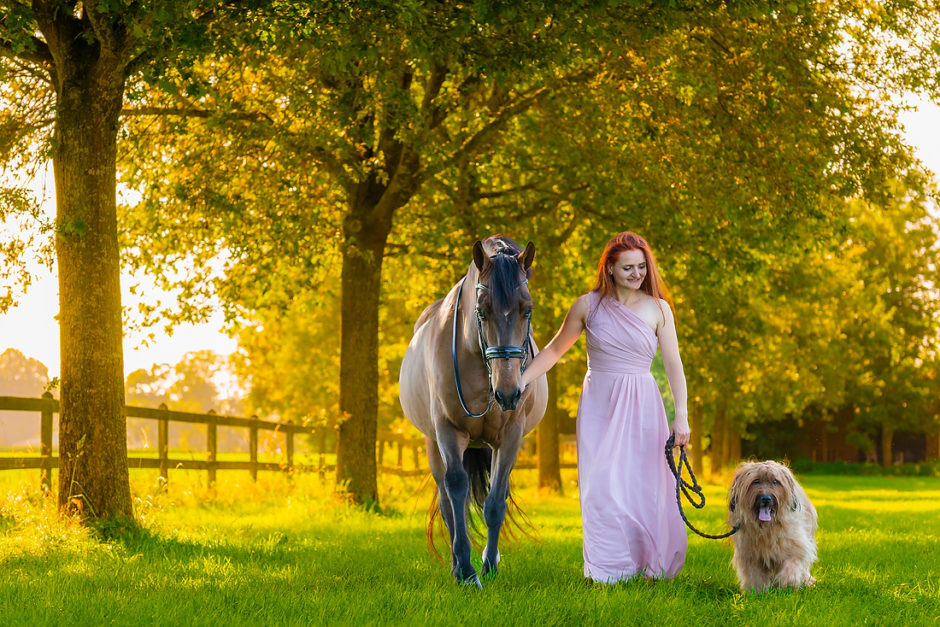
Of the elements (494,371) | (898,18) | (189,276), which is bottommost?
(494,371)

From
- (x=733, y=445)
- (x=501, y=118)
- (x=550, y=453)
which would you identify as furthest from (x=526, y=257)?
(x=733, y=445)

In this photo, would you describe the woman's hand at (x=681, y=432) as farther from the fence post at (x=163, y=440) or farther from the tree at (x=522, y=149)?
the fence post at (x=163, y=440)

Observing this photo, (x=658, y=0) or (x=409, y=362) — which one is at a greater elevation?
(x=658, y=0)

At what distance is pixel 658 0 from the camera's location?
411 inches

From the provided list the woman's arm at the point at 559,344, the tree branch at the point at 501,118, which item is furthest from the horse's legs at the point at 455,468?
the tree branch at the point at 501,118

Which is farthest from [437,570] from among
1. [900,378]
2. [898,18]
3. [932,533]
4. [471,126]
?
[900,378]

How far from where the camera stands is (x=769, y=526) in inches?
275

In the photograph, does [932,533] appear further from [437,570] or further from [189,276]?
[189,276]

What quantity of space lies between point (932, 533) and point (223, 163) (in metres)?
11.2

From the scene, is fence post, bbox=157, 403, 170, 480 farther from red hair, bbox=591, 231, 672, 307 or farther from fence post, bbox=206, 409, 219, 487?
red hair, bbox=591, 231, 672, 307

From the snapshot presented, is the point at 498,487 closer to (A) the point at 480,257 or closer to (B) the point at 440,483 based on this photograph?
(B) the point at 440,483

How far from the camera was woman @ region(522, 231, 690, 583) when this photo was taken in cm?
732

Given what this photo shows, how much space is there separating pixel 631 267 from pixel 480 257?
1.29 meters

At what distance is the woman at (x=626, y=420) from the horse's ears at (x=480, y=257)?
900 millimetres
